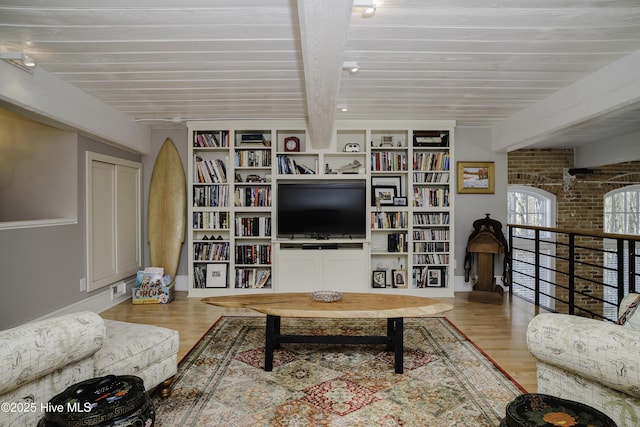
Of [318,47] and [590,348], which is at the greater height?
[318,47]

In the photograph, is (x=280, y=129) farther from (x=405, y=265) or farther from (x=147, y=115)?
(x=405, y=265)

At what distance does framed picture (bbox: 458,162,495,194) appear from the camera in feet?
17.1

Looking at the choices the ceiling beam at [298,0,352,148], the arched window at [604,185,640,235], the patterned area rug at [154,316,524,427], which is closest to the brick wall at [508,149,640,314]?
the arched window at [604,185,640,235]

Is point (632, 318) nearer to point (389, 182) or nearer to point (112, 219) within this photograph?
point (389, 182)

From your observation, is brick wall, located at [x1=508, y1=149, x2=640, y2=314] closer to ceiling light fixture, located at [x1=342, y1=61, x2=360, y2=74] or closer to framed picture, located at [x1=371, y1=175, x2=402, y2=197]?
framed picture, located at [x1=371, y1=175, x2=402, y2=197]

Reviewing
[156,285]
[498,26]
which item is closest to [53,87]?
[156,285]

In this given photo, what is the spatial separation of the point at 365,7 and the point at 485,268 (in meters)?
3.67

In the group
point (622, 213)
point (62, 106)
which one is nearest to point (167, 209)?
point (62, 106)

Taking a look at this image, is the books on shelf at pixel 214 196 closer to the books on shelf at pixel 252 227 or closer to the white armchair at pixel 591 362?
the books on shelf at pixel 252 227

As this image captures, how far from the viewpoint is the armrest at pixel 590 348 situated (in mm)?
1422

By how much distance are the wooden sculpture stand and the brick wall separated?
2.26 m

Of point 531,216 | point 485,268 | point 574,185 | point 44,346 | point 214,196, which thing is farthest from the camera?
point 531,216

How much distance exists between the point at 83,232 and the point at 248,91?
7.37ft

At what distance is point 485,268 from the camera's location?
475cm
